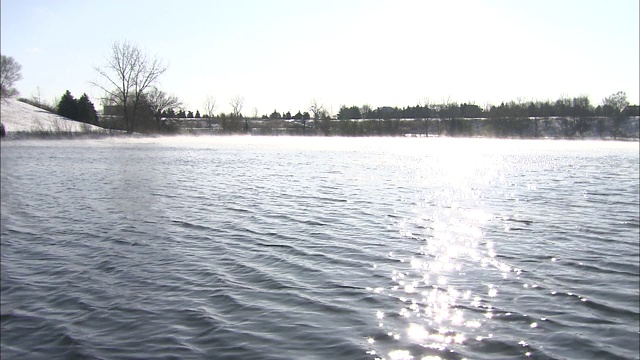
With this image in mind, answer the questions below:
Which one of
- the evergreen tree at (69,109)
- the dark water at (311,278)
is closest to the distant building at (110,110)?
the evergreen tree at (69,109)

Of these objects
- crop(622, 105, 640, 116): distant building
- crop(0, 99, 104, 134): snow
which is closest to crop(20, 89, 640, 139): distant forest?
crop(622, 105, 640, 116): distant building

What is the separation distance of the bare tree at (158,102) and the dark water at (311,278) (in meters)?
95.6

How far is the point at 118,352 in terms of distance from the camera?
6867 mm

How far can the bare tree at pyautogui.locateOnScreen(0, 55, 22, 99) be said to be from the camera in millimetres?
11057

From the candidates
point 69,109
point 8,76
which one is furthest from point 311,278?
point 69,109

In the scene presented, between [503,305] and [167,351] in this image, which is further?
[503,305]

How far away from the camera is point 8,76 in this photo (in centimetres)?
1147

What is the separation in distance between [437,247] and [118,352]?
9019 mm

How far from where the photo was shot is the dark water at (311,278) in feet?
23.8

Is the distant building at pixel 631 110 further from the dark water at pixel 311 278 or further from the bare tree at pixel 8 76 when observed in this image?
the bare tree at pixel 8 76

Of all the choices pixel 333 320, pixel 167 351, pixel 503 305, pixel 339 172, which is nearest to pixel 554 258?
pixel 503 305

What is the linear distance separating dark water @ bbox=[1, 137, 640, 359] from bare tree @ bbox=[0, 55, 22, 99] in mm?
1433

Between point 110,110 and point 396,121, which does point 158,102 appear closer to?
point 110,110

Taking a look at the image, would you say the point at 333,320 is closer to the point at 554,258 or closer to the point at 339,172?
the point at 554,258
